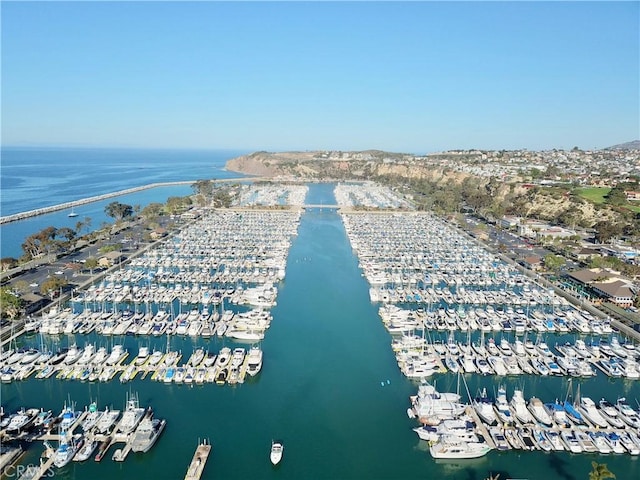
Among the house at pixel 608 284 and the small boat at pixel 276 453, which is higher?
the house at pixel 608 284

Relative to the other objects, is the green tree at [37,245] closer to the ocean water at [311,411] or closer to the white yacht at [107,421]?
the ocean water at [311,411]

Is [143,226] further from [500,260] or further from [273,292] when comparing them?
[500,260]

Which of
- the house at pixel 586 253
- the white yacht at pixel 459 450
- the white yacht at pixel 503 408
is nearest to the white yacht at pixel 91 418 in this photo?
the white yacht at pixel 459 450

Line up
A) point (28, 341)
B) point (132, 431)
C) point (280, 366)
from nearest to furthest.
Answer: point (132, 431), point (280, 366), point (28, 341)

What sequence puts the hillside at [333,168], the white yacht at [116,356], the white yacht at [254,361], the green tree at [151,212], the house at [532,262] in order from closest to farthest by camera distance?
the white yacht at [254,361], the white yacht at [116,356], the house at [532,262], the green tree at [151,212], the hillside at [333,168]

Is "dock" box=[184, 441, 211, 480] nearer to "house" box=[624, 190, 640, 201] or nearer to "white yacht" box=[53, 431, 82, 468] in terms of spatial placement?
"white yacht" box=[53, 431, 82, 468]

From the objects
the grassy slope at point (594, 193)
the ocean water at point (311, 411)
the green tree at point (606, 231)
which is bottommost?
the ocean water at point (311, 411)

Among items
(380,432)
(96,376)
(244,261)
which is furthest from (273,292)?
(380,432)
